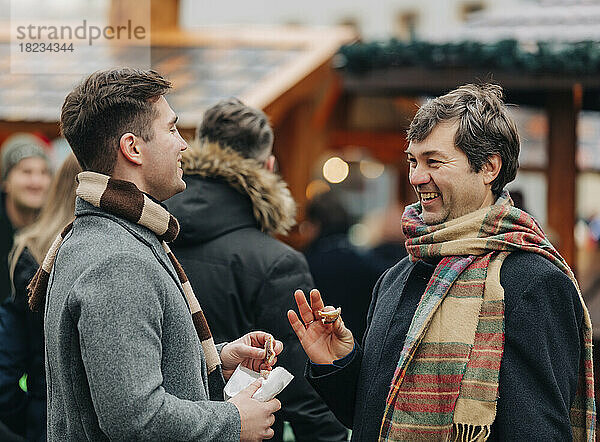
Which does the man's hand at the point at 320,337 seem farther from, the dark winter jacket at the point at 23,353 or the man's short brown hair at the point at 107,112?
the dark winter jacket at the point at 23,353

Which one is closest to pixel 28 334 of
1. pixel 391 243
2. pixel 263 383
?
pixel 263 383

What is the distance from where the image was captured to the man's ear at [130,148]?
2.22 meters

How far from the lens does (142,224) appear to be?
224 cm

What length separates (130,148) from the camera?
2238 mm

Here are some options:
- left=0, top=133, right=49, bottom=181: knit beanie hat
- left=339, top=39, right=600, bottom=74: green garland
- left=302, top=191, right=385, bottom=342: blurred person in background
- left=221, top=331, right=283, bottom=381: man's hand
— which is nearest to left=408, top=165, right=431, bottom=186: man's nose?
left=221, top=331, right=283, bottom=381: man's hand

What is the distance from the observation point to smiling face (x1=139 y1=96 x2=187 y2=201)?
2.27 m

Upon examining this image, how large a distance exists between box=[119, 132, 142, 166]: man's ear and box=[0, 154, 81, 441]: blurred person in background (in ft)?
3.86

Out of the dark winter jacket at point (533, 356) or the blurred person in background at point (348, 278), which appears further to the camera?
the blurred person in background at point (348, 278)

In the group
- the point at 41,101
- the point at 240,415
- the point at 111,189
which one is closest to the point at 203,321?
the point at 240,415

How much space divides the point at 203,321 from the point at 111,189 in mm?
451

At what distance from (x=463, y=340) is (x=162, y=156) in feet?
3.07

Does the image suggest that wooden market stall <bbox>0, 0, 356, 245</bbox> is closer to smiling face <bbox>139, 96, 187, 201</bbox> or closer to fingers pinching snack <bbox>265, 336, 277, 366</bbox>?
fingers pinching snack <bbox>265, 336, 277, 366</bbox>

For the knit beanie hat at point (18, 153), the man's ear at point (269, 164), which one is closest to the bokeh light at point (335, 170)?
the knit beanie hat at point (18, 153)
